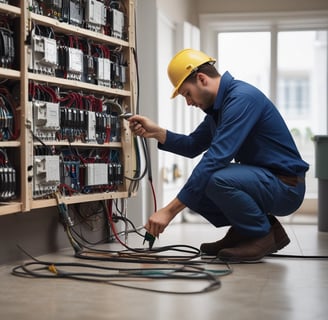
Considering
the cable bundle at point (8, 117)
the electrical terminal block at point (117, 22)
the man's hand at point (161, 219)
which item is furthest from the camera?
the electrical terminal block at point (117, 22)

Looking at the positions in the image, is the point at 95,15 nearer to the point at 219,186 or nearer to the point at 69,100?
the point at 69,100

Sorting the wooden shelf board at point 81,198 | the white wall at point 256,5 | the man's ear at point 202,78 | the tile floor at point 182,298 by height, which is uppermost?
the white wall at point 256,5

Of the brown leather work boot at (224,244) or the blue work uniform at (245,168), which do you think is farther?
the brown leather work boot at (224,244)

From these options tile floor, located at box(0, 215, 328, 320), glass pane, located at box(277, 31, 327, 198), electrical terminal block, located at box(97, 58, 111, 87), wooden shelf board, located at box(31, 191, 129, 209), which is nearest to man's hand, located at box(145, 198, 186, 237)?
tile floor, located at box(0, 215, 328, 320)

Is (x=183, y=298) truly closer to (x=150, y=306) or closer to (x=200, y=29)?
(x=150, y=306)

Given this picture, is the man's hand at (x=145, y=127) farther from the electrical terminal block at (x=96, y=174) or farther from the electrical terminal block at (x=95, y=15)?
the electrical terminal block at (x=95, y=15)

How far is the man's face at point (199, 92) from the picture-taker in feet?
10.4

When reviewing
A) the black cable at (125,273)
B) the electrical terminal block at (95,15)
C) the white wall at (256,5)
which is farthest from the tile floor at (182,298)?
the white wall at (256,5)

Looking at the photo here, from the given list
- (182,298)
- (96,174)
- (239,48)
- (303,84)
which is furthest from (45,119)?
(303,84)

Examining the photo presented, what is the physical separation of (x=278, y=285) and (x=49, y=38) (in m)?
1.67

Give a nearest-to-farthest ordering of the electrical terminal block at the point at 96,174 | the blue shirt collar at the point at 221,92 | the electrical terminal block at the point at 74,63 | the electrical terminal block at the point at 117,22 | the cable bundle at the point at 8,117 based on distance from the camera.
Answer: the cable bundle at the point at 8,117 < the blue shirt collar at the point at 221,92 < the electrical terminal block at the point at 74,63 < the electrical terminal block at the point at 96,174 < the electrical terminal block at the point at 117,22

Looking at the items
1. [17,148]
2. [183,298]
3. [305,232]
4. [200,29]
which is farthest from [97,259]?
[200,29]

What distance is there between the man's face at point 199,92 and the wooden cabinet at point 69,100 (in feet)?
1.90

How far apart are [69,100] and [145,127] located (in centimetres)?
44
